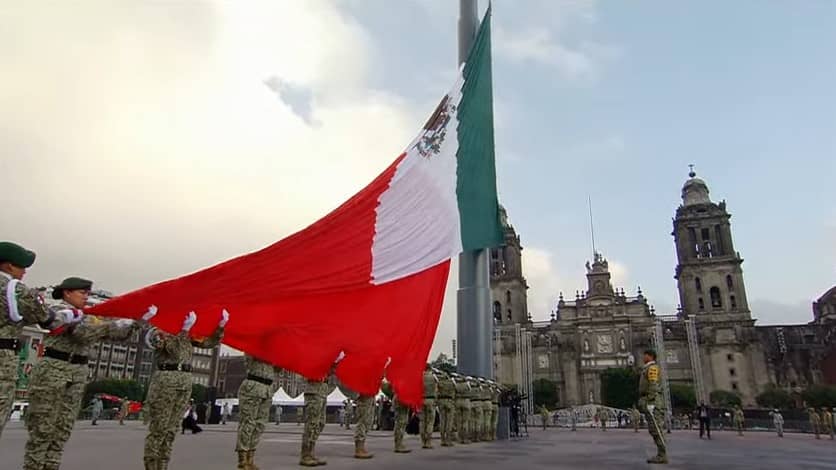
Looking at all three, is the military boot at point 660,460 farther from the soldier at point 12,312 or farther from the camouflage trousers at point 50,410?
the soldier at point 12,312

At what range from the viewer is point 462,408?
12.8 m

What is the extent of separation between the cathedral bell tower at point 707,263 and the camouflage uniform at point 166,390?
7037cm

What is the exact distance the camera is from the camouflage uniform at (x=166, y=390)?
5.70 meters

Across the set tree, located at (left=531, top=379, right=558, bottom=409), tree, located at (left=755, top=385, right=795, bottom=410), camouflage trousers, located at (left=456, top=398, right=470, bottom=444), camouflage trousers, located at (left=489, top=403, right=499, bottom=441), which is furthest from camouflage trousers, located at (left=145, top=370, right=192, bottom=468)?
tree, located at (left=755, top=385, right=795, bottom=410)

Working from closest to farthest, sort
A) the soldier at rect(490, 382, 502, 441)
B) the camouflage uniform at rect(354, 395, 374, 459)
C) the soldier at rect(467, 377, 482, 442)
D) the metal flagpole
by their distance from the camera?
the camouflage uniform at rect(354, 395, 374, 459), the soldier at rect(467, 377, 482, 442), the soldier at rect(490, 382, 502, 441), the metal flagpole

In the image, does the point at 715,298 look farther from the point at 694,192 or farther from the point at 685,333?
the point at 694,192

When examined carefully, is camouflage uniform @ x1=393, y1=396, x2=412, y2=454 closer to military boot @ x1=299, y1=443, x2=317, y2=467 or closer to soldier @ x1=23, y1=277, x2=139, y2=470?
military boot @ x1=299, y1=443, x2=317, y2=467

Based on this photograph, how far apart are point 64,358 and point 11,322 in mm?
860

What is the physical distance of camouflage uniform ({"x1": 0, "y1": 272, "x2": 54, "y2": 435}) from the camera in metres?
4.39

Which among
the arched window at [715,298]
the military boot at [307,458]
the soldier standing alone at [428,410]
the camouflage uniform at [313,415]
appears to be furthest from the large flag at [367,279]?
the arched window at [715,298]

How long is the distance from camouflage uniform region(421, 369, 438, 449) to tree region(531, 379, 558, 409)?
5499cm

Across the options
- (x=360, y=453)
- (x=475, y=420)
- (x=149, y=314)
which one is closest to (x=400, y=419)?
(x=360, y=453)

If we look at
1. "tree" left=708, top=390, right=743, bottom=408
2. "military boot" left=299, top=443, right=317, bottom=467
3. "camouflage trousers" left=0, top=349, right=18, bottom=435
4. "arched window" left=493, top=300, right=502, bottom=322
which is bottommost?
"military boot" left=299, top=443, right=317, bottom=467

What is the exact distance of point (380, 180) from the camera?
31.3 ft
